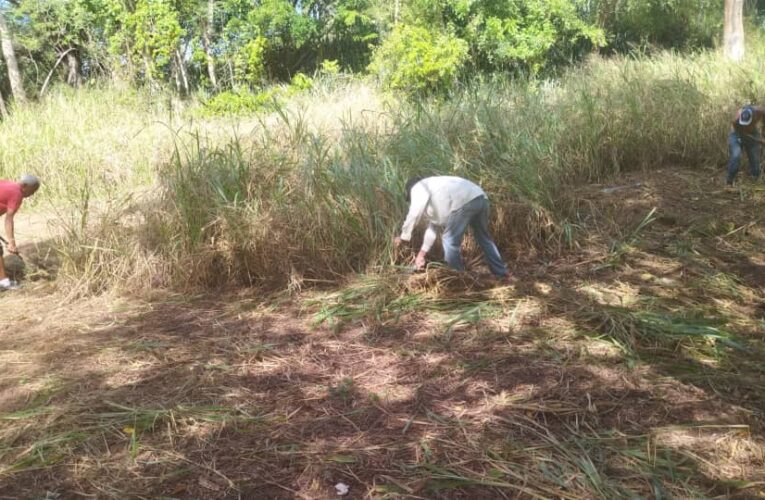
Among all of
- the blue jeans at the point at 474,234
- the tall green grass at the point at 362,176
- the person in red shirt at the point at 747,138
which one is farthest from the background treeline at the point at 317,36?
the blue jeans at the point at 474,234

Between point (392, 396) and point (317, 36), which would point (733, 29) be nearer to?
point (392, 396)

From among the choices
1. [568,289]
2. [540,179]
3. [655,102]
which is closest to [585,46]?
[655,102]

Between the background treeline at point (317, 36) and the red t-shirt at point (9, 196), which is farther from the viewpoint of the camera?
the background treeline at point (317, 36)

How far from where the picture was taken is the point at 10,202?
492cm

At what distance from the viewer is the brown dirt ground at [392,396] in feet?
7.25

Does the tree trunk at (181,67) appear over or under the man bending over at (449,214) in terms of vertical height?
over

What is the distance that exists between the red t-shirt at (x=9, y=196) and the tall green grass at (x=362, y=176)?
2.84 feet

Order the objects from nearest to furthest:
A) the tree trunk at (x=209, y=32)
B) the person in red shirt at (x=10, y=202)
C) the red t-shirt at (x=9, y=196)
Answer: the person in red shirt at (x=10, y=202), the red t-shirt at (x=9, y=196), the tree trunk at (x=209, y=32)

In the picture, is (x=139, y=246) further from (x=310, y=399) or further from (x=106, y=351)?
(x=310, y=399)

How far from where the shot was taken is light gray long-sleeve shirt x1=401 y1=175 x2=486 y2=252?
4.03 m

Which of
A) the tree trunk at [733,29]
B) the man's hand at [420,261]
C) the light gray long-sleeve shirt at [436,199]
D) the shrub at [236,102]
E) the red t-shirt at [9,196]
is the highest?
the tree trunk at [733,29]

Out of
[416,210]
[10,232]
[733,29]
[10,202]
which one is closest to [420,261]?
[416,210]

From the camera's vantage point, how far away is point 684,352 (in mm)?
2996

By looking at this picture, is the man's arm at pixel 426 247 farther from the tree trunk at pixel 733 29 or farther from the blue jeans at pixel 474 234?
the tree trunk at pixel 733 29
